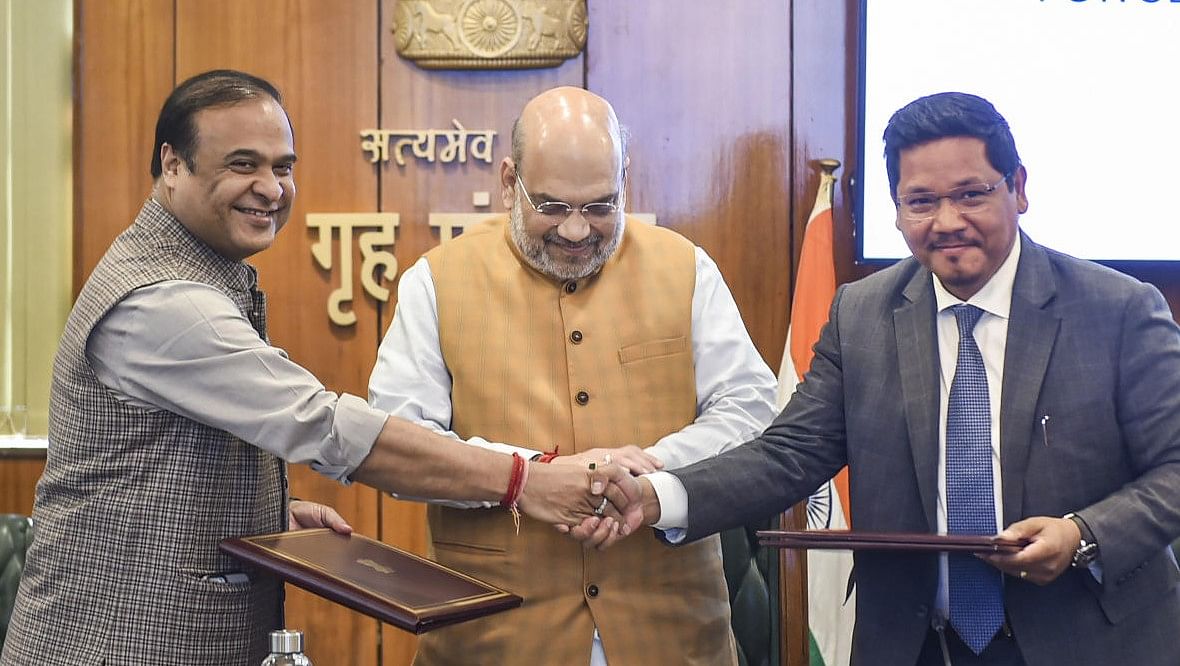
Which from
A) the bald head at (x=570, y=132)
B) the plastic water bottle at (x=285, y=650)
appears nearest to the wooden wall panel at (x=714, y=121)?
the bald head at (x=570, y=132)

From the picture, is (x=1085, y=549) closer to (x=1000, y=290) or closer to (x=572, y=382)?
(x=1000, y=290)

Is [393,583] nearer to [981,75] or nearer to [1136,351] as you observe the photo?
[1136,351]

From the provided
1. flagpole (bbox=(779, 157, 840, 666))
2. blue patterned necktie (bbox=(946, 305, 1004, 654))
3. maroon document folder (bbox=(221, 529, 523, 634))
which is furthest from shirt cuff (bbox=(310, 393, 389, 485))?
flagpole (bbox=(779, 157, 840, 666))

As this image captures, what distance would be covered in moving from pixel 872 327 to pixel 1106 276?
405 millimetres

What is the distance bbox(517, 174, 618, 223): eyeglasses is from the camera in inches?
99.2

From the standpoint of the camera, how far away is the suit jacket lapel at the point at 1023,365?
2.07 m

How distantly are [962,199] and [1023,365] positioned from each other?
0.31 m

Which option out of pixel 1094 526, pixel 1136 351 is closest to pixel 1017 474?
pixel 1094 526

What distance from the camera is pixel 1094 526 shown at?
77.6 inches

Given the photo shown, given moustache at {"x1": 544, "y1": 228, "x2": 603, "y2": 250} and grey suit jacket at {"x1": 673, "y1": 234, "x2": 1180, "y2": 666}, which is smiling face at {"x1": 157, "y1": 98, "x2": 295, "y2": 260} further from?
grey suit jacket at {"x1": 673, "y1": 234, "x2": 1180, "y2": 666}

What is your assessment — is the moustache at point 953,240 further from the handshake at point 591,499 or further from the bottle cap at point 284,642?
the bottle cap at point 284,642

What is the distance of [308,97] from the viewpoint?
4.51 m

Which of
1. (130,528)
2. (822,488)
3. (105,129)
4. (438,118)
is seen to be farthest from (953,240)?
(105,129)

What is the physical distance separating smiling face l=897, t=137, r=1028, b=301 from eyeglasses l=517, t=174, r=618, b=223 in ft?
2.03
